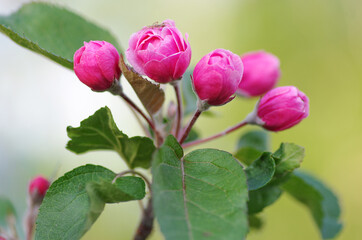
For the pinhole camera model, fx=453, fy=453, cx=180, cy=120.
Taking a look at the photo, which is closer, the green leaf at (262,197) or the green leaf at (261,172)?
the green leaf at (261,172)

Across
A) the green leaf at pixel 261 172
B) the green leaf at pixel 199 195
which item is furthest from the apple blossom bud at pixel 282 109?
the green leaf at pixel 199 195

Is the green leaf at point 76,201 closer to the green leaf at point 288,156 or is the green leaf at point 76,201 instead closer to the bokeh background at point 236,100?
the green leaf at point 288,156

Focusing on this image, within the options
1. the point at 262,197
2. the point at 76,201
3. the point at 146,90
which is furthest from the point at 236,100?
the point at 76,201

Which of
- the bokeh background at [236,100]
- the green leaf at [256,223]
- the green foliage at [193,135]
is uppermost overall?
the green foliage at [193,135]

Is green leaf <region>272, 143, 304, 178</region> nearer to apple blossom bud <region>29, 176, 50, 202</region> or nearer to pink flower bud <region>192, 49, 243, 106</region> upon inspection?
pink flower bud <region>192, 49, 243, 106</region>

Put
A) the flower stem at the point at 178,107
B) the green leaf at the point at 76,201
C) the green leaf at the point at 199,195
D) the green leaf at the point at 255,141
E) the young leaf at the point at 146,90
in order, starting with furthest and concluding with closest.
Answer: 1. the green leaf at the point at 255,141
2. the flower stem at the point at 178,107
3. the young leaf at the point at 146,90
4. the green leaf at the point at 76,201
5. the green leaf at the point at 199,195

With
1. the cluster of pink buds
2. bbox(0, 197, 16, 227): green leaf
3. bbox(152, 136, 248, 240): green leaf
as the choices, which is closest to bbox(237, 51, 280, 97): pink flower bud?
the cluster of pink buds
